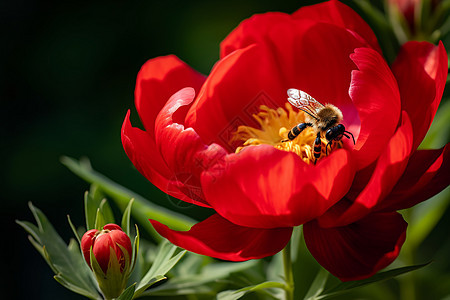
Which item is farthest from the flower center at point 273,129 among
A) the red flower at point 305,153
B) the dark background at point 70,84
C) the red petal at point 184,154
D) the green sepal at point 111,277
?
the dark background at point 70,84

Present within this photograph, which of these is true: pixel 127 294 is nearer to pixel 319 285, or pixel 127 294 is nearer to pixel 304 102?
pixel 319 285

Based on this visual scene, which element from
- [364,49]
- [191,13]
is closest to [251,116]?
[364,49]

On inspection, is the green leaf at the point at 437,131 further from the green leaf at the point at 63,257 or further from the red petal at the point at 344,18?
the green leaf at the point at 63,257

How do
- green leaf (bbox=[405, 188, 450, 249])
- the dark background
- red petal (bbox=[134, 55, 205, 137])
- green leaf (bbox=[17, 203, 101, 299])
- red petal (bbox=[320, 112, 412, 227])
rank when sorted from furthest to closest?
the dark background
green leaf (bbox=[405, 188, 450, 249])
red petal (bbox=[134, 55, 205, 137])
green leaf (bbox=[17, 203, 101, 299])
red petal (bbox=[320, 112, 412, 227])

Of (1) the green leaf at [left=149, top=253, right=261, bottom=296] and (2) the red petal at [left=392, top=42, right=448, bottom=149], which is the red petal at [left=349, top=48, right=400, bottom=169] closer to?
(2) the red petal at [left=392, top=42, right=448, bottom=149]

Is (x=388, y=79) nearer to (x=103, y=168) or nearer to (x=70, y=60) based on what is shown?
(x=103, y=168)

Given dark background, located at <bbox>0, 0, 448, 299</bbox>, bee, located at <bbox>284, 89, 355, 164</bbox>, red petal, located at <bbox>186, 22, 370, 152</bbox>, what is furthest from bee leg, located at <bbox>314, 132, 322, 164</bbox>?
dark background, located at <bbox>0, 0, 448, 299</bbox>
